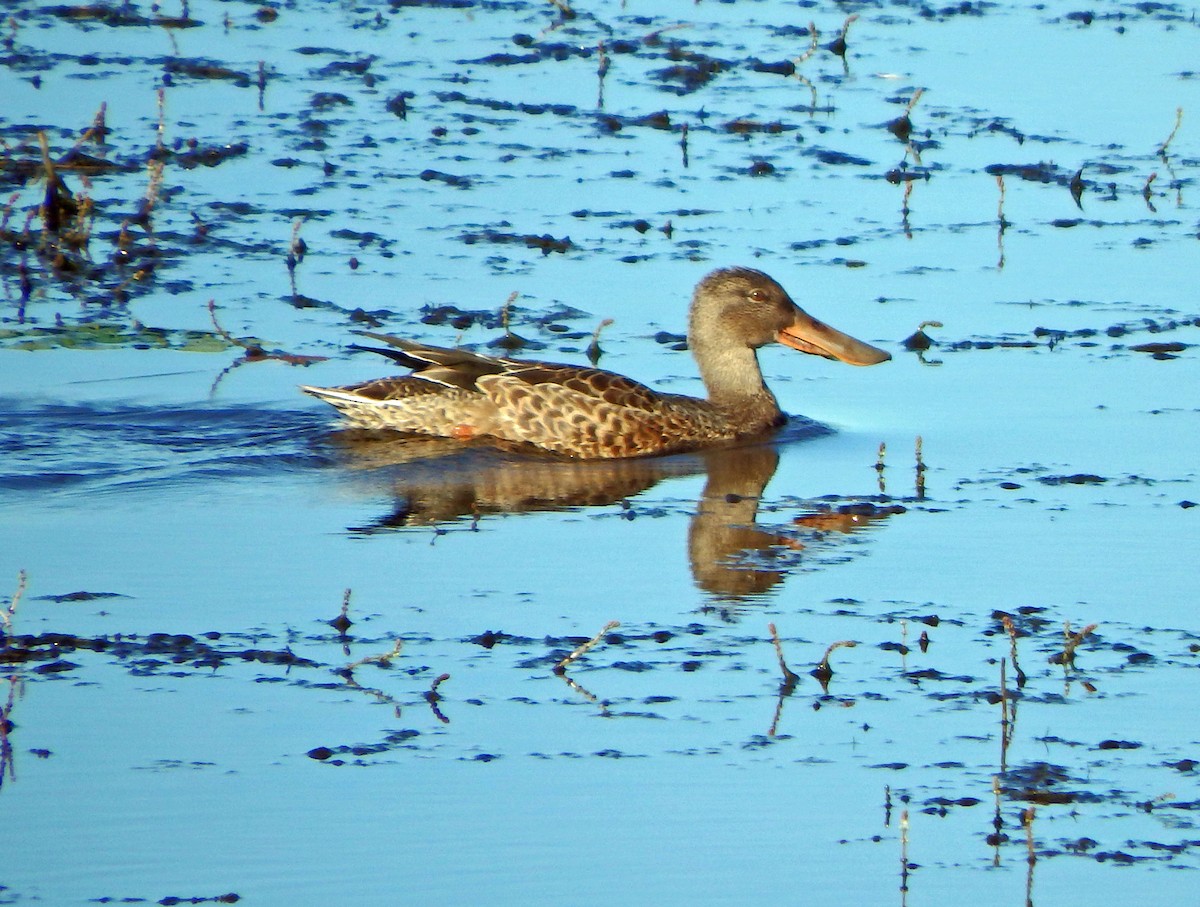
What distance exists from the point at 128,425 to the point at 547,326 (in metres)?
2.31

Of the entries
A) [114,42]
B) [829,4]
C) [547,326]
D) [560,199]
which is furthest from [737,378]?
[829,4]

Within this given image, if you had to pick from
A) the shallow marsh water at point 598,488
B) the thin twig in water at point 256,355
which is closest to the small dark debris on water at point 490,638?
the shallow marsh water at point 598,488

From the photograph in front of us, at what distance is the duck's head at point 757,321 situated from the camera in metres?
11.0

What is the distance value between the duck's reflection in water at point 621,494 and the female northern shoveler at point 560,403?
8 centimetres

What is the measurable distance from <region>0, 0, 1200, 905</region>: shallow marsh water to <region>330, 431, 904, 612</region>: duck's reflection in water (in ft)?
0.12

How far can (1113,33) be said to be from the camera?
1852cm

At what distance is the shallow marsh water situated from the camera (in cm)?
595

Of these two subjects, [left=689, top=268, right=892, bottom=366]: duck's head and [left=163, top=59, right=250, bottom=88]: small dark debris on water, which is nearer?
[left=689, top=268, right=892, bottom=366]: duck's head

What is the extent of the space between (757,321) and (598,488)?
1.63 metres

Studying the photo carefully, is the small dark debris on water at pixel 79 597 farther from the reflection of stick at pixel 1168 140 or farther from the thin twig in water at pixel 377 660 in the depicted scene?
the reflection of stick at pixel 1168 140

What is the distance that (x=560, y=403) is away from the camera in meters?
10.4

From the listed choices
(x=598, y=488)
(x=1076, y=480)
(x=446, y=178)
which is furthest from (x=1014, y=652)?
(x=446, y=178)

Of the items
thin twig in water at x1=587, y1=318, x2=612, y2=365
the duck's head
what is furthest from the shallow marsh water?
the duck's head

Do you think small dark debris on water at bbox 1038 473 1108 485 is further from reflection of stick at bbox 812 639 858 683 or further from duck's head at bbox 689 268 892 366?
reflection of stick at bbox 812 639 858 683
